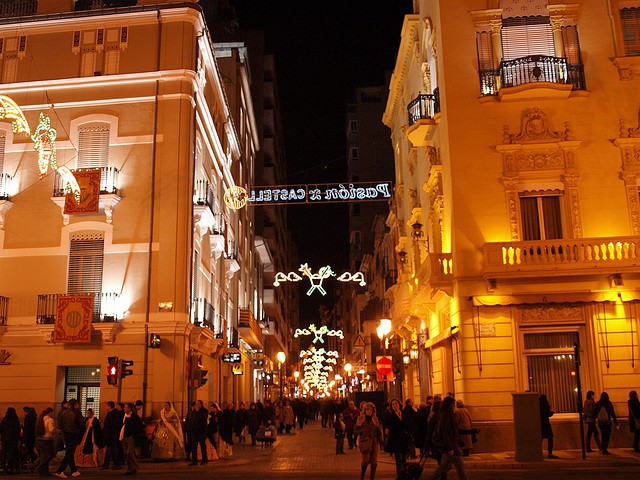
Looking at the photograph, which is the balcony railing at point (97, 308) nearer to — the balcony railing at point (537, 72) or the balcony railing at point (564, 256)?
the balcony railing at point (564, 256)

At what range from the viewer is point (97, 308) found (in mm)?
24828

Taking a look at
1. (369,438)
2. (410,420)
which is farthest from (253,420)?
(369,438)

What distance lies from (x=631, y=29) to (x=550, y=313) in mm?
10235

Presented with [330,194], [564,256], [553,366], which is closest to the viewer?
[564,256]

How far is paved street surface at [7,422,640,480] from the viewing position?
642 inches

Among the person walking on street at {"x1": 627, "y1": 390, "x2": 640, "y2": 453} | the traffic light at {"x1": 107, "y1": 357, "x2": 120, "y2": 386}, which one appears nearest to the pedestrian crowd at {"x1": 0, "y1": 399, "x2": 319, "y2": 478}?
the traffic light at {"x1": 107, "y1": 357, "x2": 120, "y2": 386}

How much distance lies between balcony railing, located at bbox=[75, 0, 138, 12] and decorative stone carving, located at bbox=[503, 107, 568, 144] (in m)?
16.0

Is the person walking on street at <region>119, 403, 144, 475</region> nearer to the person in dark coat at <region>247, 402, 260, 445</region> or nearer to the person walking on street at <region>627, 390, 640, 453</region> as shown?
the person in dark coat at <region>247, 402, 260, 445</region>

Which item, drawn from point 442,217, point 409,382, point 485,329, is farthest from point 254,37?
point 485,329

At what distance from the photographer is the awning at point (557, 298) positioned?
21672 mm

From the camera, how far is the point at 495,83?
78.2ft

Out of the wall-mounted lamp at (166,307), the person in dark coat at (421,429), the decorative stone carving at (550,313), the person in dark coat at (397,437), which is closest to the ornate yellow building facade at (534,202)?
the decorative stone carving at (550,313)

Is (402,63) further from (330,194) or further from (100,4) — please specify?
(100,4)

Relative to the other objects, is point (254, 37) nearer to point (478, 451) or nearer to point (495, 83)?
point (495, 83)
